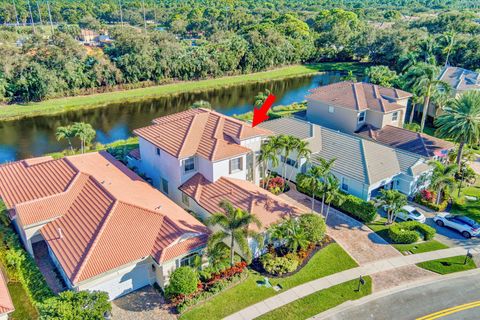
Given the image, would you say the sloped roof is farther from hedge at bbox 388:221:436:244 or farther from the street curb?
the street curb

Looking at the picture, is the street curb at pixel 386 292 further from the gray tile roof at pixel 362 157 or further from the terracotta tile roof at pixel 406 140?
the terracotta tile roof at pixel 406 140

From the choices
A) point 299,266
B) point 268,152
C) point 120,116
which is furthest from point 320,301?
point 120,116

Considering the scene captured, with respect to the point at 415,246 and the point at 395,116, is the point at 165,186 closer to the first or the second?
the point at 415,246

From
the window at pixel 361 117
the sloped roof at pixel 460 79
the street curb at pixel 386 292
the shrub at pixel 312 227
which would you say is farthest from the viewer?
the sloped roof at pixel 460 79

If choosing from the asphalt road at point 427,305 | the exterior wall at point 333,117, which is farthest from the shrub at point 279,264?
the exterior wall at point 333,117

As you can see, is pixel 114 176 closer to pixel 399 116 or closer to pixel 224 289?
pixel 224 289

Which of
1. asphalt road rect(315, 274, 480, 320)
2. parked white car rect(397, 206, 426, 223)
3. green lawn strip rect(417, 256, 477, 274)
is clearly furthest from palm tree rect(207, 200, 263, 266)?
parked white car rect(397, 206, 426, 223)
